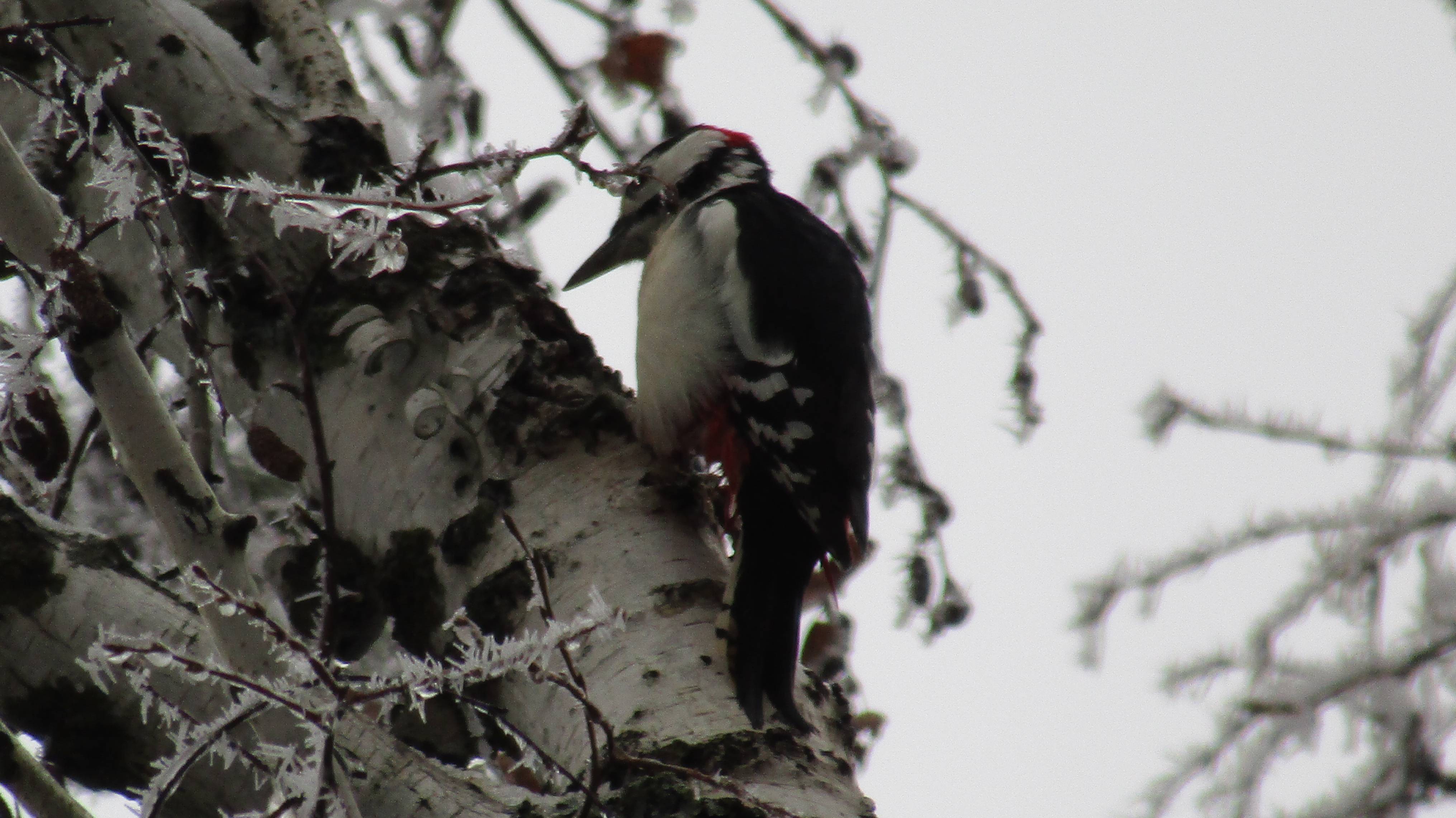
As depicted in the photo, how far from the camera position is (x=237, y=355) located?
2.09 metres

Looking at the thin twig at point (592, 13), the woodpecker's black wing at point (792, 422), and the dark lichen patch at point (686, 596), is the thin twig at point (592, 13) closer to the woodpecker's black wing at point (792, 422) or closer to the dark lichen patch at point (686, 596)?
the woodpecker's black wing at point (792, 422)

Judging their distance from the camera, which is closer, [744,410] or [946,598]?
[744,410]

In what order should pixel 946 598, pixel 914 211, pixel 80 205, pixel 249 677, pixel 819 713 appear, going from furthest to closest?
pixel 914 211, pixel 946 598, pixel 80 205, pixel 819 713, pixel 249 677

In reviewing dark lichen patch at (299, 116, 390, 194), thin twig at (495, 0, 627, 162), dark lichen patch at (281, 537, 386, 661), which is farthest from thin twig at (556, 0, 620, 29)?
dark lichen patch at (281, 537, 386, 661)

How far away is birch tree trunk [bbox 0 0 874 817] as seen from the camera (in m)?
1.28

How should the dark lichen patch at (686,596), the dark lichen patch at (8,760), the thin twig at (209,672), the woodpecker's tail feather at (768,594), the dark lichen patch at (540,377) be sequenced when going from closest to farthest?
the thin twig at (209,672) → the dark lichen patch at (8,760) → the woodpecker's tail feather at (768,594) → the dark lichen patch at (686,596) → the dark lichen patch at (540,377)

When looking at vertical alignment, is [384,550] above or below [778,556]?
below

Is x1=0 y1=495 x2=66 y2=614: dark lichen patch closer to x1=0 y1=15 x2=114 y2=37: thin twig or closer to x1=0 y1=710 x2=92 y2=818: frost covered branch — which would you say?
x1=0 y1=710 x2=92 y2=818: frost covered branch

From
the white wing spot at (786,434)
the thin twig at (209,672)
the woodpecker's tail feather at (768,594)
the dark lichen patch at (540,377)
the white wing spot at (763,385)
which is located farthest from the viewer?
the white wing spot at (763,385)

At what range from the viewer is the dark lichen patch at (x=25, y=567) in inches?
58.7

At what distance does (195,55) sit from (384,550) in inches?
36.7

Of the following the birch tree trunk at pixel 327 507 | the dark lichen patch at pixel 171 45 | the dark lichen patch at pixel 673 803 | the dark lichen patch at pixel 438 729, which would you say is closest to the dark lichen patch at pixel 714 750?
the birch tree trunk at pixel 327 507

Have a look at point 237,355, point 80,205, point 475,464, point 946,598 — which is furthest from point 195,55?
point 946,598

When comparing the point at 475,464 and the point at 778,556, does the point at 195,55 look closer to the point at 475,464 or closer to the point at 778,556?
the point at 475,464
